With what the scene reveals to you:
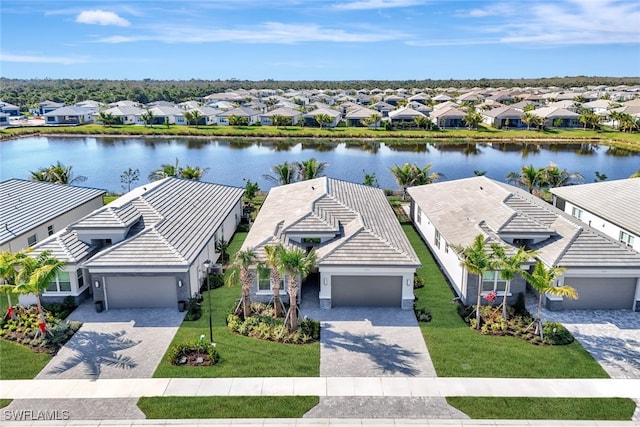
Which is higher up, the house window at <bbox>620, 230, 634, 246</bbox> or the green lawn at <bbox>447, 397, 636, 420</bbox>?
the house window at <bbox>620, 230, 634, 246</bbox>

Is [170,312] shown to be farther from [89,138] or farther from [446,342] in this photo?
[89,138]

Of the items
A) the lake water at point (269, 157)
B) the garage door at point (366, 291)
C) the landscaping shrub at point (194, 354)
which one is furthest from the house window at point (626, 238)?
the lake water at point (269, 157)

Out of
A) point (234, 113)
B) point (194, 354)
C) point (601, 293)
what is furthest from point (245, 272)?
point (234, 113)

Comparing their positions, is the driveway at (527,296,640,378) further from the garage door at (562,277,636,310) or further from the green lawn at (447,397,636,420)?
the green lawn at (447,397,636,420)

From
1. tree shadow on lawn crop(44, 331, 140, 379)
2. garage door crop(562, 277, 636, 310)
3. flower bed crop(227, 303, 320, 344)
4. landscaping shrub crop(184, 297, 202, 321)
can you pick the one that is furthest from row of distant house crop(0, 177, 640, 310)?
tree shadow on lawn crop(44, 331, 140, 379)

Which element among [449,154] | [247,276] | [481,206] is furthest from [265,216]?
[449,154]

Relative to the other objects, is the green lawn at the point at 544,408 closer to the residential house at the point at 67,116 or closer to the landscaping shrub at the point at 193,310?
the landscaping shrub at the point at 193,310
